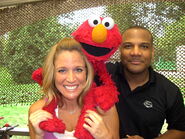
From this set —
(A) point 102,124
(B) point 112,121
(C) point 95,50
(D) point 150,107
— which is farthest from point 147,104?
(C) point 95,50

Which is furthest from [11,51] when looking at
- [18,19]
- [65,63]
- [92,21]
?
[92,21]

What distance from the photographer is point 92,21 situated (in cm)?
81

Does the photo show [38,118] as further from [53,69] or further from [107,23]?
[107,23]

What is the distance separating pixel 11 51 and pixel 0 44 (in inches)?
3.1

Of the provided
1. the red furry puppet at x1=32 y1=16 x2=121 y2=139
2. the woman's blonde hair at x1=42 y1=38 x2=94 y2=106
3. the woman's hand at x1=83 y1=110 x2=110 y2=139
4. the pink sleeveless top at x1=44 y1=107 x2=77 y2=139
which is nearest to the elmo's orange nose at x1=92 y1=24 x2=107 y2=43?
the red furry puppet at x1=32 y1=16 x2=121 y2=139

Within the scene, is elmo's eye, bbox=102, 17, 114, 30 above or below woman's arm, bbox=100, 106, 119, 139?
above

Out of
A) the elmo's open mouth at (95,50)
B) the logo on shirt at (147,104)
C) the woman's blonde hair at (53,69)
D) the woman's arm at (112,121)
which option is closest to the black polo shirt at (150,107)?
the logo on shirt at (147,104)

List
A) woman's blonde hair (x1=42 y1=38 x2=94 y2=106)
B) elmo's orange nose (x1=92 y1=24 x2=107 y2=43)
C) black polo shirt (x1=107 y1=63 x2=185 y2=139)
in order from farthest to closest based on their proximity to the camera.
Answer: black polo shirt (x1=107 y1=63 x2=185 y2=139)
woman's blonde hair (x1=42 y1=38 x2=94 y2=106)
elmo's orange nose (x1=92 y1=24 x2=107 y2=43)

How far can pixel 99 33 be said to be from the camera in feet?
2.60

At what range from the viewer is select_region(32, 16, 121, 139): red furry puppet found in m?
0.81

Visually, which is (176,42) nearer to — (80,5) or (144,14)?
(144,14)

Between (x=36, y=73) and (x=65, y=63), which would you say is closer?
(x=65, y=63)

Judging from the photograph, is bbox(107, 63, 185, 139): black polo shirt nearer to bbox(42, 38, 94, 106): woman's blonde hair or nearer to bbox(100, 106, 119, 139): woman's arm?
bbox(100, 106, 119, 139): woman's arm

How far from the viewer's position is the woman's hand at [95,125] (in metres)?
0.86
